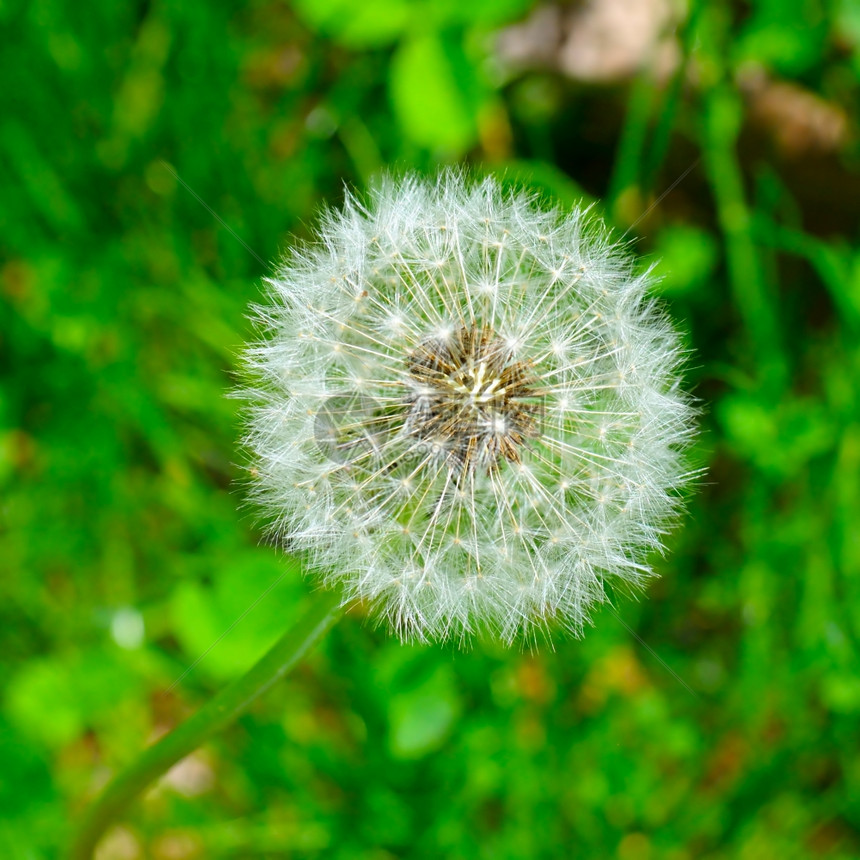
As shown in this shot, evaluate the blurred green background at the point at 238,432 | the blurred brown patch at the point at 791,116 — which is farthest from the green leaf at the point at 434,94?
the blurred brown patch at the point at 791,116

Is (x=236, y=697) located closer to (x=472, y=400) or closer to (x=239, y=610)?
(x=472, y=400)

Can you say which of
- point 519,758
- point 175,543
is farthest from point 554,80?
point 519,758

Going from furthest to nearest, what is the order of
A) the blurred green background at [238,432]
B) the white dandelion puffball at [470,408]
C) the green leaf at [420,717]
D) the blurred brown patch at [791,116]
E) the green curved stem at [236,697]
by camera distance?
the blurred brown patch at [791,116] < the blurred green background at [238,432] < the green leaf at [420,717] < the white dandelion puffball at [470,408] < the green curved stem at [236,697]

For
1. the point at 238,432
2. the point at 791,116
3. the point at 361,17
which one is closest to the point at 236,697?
the point at 238,432

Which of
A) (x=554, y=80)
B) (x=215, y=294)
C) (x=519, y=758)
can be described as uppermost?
(x=554, y=80)

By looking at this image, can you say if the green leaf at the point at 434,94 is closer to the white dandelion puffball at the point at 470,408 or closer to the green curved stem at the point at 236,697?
the white dandelion puffball at the point at 470,408

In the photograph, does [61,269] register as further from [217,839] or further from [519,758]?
[519,758]

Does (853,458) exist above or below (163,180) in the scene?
below
